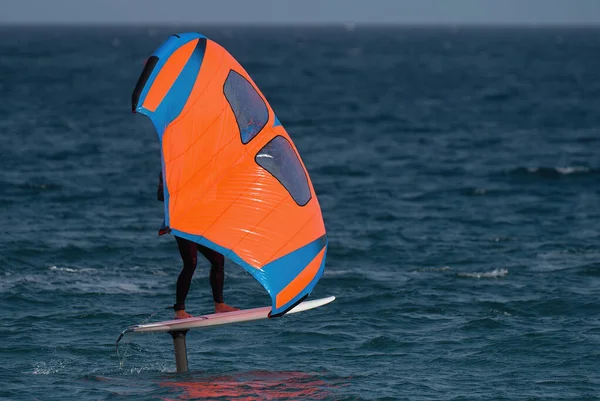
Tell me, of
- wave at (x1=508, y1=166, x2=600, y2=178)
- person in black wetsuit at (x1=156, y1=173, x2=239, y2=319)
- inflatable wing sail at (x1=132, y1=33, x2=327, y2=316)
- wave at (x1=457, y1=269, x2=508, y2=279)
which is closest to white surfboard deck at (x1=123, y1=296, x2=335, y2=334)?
person in black wetsuit at (x1=156, y1=173, x2=239, y2=319)

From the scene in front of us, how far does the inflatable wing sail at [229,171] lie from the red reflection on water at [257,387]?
1885 millimetres

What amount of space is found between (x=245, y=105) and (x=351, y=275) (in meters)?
9.68

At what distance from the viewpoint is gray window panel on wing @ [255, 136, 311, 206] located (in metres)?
14.9

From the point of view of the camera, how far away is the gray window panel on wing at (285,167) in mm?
14930

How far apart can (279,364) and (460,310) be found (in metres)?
5.03

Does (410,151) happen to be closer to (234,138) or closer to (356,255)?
(356,255)

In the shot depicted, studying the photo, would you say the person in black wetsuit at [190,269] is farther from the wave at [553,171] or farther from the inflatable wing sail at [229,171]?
the wave at [553,171]

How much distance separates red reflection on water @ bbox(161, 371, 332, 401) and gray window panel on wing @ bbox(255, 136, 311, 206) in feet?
9.35

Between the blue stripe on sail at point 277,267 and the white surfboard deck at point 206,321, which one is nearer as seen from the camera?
the blue stripe on sail at point 277,267

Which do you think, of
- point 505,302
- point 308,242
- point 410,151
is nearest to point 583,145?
point 410,151

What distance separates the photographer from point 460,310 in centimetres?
2108

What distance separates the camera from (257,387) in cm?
1600

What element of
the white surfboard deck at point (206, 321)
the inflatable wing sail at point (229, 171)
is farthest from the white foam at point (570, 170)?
the white surfboard deck at point (206, 321)

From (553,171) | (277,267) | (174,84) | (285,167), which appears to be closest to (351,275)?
(285,167)
